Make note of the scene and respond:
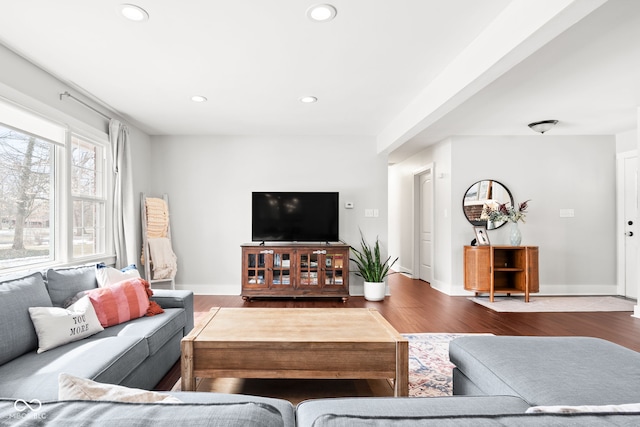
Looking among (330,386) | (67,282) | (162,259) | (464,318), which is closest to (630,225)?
(464,318)

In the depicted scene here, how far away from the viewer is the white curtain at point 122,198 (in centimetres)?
404

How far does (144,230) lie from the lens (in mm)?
4613

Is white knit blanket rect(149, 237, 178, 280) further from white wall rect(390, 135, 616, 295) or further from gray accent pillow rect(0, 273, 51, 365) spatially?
white wall rect(390, 135, 616, 295)

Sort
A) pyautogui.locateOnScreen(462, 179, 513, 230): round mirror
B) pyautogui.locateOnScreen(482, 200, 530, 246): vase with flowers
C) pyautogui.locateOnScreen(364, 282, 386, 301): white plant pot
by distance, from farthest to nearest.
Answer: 1. pyautogui.locateOnScreen(462, 179, 513, 230): round mirror
2. pyautogui.locateOnScreen(482, 200, 530, 246): vase with flowers
3. pyautogui.locateOnScreen(364, 282, 386, 301): white plant pot

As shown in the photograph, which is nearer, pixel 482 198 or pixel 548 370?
pixel 548 370

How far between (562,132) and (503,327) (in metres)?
3.26

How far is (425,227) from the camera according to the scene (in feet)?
21.6

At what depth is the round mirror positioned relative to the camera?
17.0 ft

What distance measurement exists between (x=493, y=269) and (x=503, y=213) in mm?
818

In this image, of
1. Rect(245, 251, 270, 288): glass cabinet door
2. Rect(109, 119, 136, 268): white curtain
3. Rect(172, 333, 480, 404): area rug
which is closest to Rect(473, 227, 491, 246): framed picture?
Rect(172, 333, 480, 404): area rug

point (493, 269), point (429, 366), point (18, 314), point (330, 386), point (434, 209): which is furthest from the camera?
point (434, 209)

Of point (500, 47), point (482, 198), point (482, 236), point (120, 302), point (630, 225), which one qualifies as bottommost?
point (120, 302)

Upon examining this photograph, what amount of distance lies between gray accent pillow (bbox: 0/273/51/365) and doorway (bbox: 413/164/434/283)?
212 inches

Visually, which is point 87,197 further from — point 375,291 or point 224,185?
point 375,291
